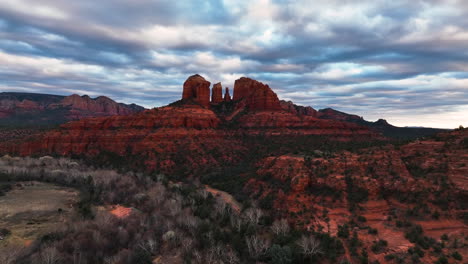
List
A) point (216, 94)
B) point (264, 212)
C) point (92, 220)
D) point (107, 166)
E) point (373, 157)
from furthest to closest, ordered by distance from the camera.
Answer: point (216, 94) → point (107, 166) → point (373, 157) → point (264, 212) → point (92, 220)

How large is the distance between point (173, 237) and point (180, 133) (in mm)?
56196

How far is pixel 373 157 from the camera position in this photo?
131 feet

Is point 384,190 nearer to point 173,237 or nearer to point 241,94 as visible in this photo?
point 173,237

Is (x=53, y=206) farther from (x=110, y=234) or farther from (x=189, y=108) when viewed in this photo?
(x=189, y=108)

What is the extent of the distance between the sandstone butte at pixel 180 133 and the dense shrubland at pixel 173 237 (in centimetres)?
3111

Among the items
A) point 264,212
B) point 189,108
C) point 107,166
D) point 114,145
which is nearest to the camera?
point 264,212

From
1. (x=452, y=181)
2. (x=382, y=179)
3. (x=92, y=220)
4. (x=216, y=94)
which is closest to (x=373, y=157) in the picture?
(x=382, y=179)

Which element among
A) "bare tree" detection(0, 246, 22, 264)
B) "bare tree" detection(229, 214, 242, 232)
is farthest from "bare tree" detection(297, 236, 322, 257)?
"bare tree" detection(0, 246, 22, 264)

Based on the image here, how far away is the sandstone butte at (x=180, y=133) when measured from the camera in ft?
244

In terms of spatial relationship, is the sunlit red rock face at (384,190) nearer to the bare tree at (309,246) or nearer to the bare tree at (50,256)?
the bare tree at (309,246)

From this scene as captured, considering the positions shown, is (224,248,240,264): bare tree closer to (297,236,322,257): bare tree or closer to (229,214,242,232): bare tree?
(229,214,242,232): bare tree

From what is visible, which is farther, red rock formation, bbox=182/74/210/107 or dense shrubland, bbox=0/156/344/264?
red rock formation, bbox=182/74/210/107

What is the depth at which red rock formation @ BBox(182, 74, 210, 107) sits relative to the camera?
113m

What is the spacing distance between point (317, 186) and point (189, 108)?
71909 millimetres
